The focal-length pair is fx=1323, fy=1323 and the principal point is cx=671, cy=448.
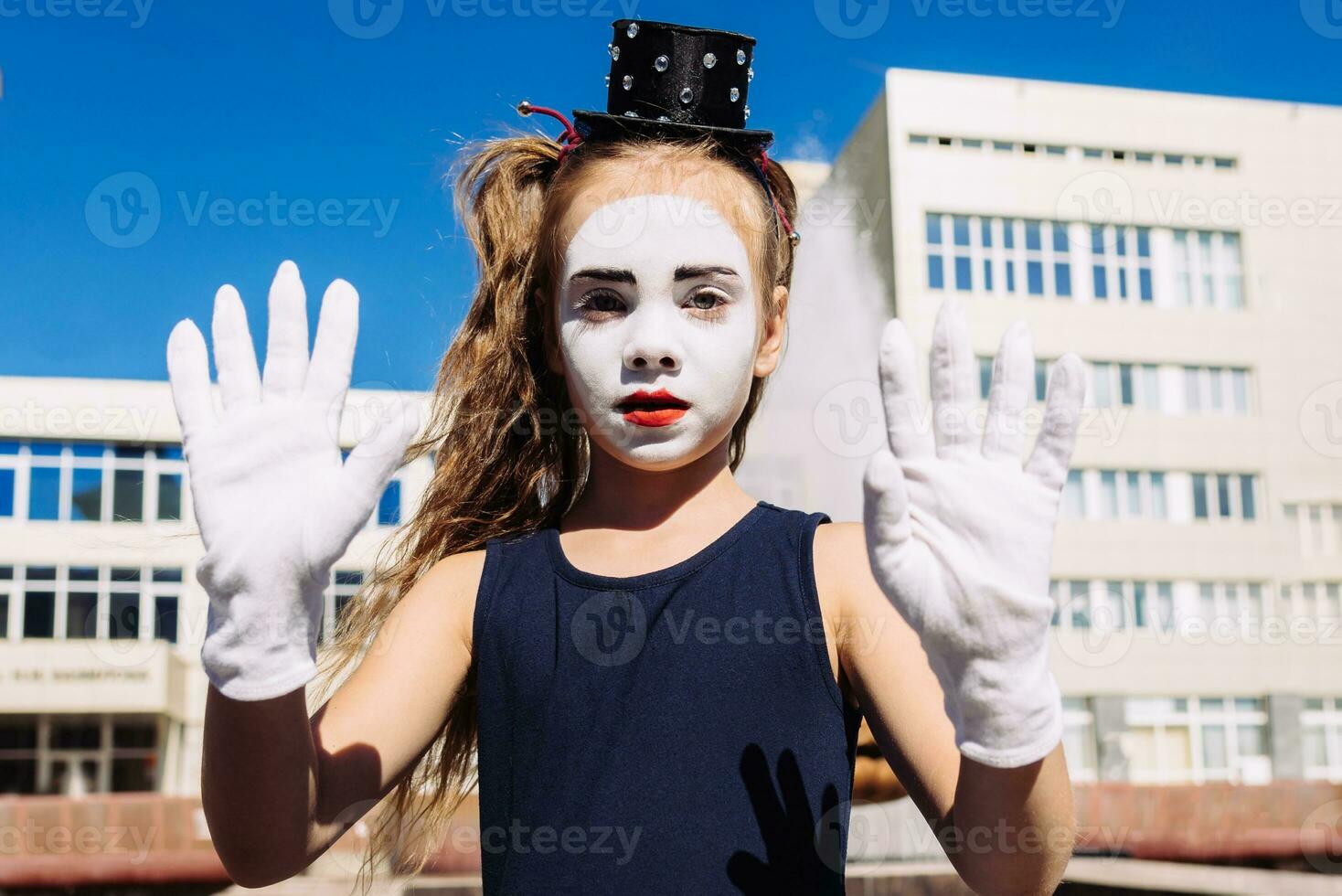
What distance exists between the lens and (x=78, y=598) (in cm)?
3161

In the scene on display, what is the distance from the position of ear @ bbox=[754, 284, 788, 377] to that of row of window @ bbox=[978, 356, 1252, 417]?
30820mm

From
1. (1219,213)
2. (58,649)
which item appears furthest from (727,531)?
(1219,213)

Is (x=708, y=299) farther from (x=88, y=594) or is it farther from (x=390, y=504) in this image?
(x=390, y=504)

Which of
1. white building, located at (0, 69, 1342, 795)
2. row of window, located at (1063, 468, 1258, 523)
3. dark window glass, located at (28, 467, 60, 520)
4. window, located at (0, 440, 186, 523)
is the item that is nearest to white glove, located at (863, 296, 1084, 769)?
white building, located at (0, 69, 1342, 795)

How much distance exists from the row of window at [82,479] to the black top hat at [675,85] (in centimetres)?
2843

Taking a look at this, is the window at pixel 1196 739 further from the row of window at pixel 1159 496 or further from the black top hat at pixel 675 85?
the black top hat at pixel 675 85

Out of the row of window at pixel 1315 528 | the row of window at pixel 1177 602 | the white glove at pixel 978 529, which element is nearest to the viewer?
the white glove at pixel 978 529

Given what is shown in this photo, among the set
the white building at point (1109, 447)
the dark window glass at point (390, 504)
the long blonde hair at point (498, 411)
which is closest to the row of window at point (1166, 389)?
the white building at point (1109, 447)

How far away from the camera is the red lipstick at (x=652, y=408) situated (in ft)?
6.79

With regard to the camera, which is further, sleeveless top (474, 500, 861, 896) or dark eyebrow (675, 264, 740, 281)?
dark eyebrow (675, 264, 740, 281)

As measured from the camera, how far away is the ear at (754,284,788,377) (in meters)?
2.31

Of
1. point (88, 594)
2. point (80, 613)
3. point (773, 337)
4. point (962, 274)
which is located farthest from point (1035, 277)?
point (773, 337)

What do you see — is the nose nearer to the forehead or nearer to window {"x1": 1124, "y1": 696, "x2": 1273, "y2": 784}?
the forehead

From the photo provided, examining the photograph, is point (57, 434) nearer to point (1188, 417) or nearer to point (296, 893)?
point (296, 893)
